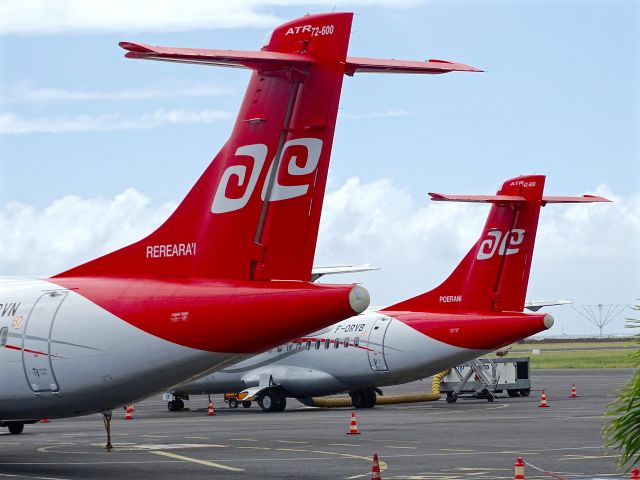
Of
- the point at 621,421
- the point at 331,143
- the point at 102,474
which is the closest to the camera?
the point at 621,421

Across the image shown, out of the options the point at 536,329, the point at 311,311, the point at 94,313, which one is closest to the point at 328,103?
the point at 311,311

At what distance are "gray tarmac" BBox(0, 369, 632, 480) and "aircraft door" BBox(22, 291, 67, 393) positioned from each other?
70.7 inches

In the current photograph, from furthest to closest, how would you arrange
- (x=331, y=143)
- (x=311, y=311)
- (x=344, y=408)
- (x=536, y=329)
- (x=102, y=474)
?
(x=344, y=408)
(x=536, y=329)
(x=102, y=474)
(x=331, y=143)
(x=311, y=311)

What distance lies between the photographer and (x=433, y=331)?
1527 inches

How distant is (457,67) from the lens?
19703 millimetres

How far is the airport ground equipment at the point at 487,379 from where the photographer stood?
46906mm

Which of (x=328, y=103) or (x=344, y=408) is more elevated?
(x=328, y=103)

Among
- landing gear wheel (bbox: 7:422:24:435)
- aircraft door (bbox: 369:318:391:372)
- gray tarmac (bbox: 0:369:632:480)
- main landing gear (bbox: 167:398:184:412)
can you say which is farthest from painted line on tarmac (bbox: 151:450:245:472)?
main landing gear (bbox: 167:398:184:412)

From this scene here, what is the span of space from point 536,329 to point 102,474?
60.3 feet

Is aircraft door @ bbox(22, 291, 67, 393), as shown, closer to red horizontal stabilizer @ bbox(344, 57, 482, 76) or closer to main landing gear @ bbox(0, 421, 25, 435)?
red horizontal stabilizer @ bbox(344, 57, 482, 76)

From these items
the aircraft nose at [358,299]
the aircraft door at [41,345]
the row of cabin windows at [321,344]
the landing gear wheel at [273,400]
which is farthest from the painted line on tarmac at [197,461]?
the landing gear wheel at [273,400]

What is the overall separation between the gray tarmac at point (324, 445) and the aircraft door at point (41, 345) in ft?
5.89

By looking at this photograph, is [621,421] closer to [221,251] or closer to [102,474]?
[221,251]

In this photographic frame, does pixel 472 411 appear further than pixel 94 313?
Yes
